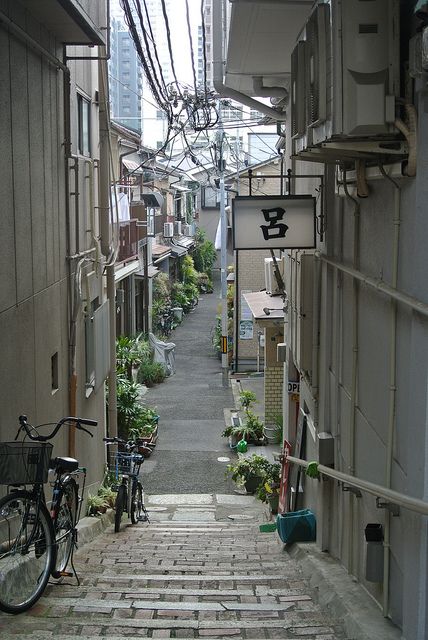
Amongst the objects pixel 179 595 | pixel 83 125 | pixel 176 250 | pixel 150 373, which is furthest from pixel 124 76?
pixel 179 595

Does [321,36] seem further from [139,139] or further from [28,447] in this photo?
[139,139]

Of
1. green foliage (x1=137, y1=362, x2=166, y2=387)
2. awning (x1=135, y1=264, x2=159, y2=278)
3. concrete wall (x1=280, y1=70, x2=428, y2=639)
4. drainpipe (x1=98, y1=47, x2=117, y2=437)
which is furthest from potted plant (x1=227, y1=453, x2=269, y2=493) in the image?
awning (x1=135, y1=264, x2=159, y2=278)

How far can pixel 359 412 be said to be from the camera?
7.22m

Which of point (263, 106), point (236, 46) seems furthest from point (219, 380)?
point (236, 46)

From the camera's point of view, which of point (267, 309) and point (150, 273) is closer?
point (267, 309)

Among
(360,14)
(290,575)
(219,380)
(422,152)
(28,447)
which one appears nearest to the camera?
(422,152)

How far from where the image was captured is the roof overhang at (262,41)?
908cm

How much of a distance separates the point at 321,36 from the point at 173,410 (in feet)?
69.2

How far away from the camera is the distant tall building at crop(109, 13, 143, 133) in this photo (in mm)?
32312

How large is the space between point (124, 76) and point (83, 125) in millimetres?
27692

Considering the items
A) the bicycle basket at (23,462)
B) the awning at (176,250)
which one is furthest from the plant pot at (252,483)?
the awning at (176,250)

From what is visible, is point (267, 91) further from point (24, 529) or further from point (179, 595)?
point (24, 529)

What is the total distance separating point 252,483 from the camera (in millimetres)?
17766

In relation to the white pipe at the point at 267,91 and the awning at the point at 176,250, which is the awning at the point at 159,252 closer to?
the awning at the point at 176,250
